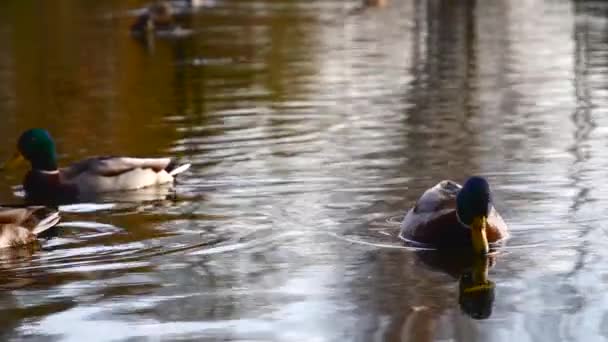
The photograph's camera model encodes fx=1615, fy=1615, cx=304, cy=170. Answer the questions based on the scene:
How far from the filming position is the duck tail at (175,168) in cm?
1479

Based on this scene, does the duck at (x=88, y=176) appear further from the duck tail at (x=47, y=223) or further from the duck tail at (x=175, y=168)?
the duck tail at (x=47, y=223)

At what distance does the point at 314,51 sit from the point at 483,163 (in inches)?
715

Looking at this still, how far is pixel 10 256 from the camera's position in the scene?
11.2 meters

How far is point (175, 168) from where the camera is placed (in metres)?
14.9

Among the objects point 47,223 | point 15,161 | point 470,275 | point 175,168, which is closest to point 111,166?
point 175,168

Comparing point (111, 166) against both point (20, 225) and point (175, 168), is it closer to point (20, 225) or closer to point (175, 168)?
point (175, 168)

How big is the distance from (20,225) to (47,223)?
24cm

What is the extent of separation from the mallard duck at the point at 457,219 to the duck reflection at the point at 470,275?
13 centimetres

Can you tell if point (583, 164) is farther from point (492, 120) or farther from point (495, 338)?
point (495, 338)

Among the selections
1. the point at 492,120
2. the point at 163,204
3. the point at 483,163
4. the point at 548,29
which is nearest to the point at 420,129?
the point at 492,120

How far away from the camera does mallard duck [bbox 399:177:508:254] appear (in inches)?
412

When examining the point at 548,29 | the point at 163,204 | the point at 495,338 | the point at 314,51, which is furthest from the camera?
the point at 548,29

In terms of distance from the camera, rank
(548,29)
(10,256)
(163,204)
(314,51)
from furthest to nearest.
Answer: (548,29)
(314,51)
(163,204)
(10,256)

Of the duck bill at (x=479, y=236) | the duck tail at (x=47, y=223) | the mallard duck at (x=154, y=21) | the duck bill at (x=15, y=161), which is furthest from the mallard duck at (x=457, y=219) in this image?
the mallard duck at (x=154, y=21)
